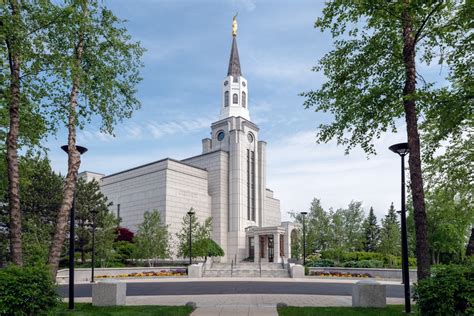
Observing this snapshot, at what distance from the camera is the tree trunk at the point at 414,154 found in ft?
36.7

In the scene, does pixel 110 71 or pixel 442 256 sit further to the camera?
pixel 442 256

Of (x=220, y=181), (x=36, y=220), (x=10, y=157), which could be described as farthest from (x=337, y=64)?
(x=220, y=181)

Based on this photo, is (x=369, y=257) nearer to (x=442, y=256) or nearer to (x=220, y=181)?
(x=442, y=256)

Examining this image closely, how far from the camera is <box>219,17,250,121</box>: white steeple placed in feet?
209

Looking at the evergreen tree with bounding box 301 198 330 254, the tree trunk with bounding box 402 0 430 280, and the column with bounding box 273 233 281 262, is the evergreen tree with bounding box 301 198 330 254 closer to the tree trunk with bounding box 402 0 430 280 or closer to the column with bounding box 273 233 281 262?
the column with bounding box 273 233 281 262

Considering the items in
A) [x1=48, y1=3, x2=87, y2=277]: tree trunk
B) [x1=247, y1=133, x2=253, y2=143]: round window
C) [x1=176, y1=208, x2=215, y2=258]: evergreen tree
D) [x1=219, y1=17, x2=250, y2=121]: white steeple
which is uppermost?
[x1=219, y1=17, x2=250, y2=121]: white steeple

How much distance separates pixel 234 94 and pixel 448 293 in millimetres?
57854

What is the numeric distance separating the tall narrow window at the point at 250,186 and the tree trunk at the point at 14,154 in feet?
161

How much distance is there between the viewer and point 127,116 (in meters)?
15.1

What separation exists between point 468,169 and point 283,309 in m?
13.8

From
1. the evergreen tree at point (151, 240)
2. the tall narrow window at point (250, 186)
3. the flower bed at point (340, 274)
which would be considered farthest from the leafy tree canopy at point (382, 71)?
the tall narrow window at point (250, 186)

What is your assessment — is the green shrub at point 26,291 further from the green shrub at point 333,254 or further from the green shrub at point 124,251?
the green shrub at point 333,254

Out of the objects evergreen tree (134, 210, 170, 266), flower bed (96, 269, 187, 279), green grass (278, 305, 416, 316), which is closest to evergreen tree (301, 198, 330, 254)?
evergreen tree (134, 210, 170, 266)

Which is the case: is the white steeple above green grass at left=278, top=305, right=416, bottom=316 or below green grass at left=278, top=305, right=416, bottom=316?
above
